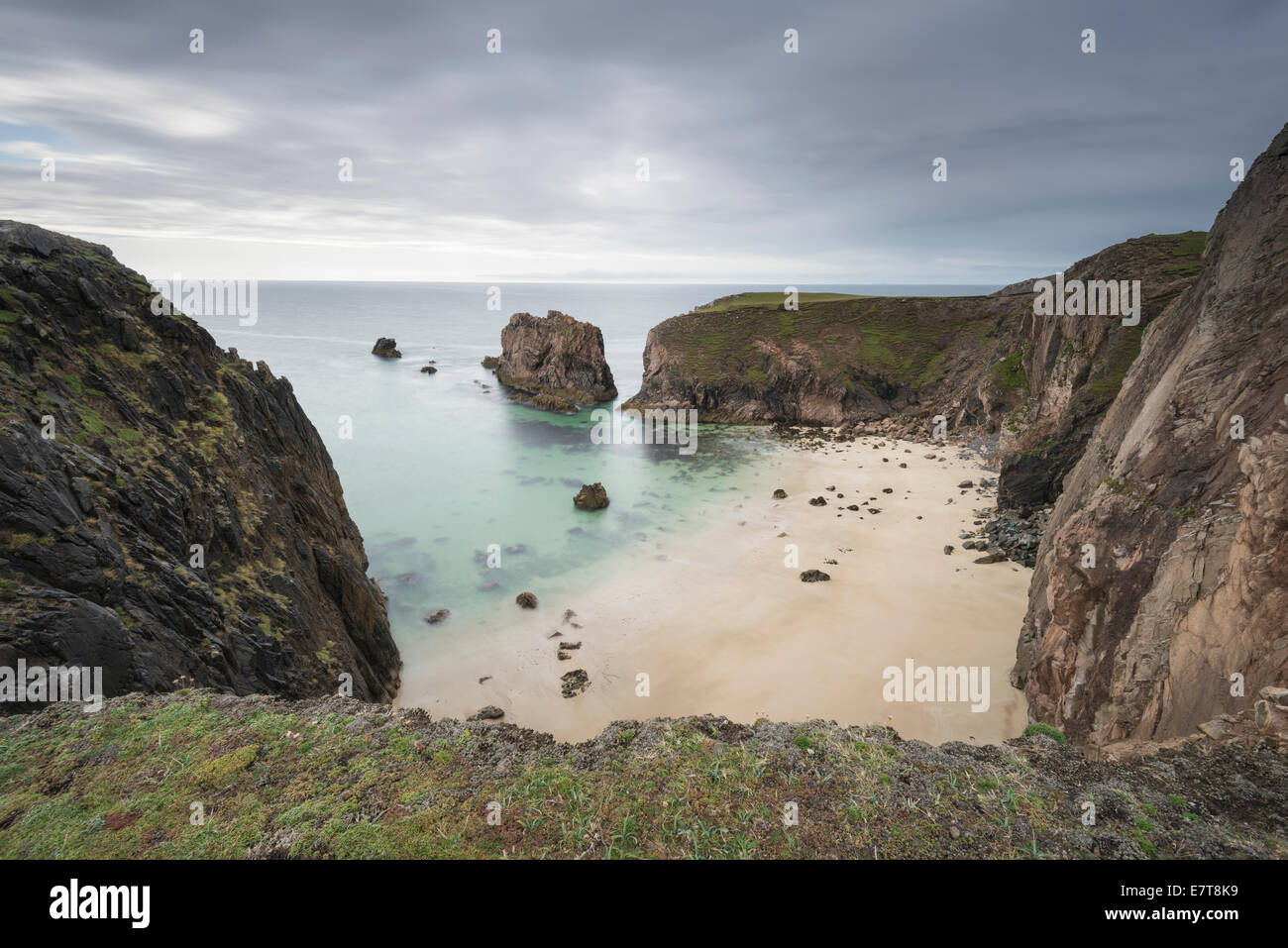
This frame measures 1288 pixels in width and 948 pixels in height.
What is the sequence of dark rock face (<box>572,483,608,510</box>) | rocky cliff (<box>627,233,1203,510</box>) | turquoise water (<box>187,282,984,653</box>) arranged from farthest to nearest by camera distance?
dark rock face (<box>572,483,608,510</box>) → turquoise water (<box>187,282,984,653</box>) → rocky cliff (<box>627,233,1203,510</box>)

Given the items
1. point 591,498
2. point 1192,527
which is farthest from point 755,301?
point 1192,527

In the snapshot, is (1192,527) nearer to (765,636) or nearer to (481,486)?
(765,636)

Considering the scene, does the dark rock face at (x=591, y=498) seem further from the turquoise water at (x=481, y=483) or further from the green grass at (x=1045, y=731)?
the green grass at (x=1045, y=731)

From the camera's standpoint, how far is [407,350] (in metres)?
126

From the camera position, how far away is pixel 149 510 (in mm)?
11875

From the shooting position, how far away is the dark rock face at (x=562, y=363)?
8175cm

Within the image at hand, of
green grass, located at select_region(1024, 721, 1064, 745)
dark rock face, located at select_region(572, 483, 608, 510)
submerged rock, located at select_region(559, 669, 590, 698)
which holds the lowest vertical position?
submerged rock, located at select_region(559, 669, 590, 698)

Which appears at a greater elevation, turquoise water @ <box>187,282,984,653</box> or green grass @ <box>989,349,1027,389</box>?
green grass @ <box>989,349,1027,389</box>

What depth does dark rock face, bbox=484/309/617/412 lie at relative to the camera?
81750mm

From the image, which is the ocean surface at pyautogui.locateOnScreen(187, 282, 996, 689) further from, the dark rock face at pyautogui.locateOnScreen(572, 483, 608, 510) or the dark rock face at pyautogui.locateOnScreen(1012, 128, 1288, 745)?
the dark rock face at pyautogui.locateOnScreen(1012, 128, 1288, 745)

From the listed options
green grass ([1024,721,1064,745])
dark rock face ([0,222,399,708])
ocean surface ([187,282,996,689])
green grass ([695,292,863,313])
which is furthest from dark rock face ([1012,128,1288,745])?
green grass ([695,292,863,313])

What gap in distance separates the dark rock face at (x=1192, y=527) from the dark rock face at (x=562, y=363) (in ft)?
231

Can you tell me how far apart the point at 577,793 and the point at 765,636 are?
1645cm

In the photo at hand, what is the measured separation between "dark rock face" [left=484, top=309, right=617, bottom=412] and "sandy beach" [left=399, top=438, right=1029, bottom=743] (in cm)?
5110
